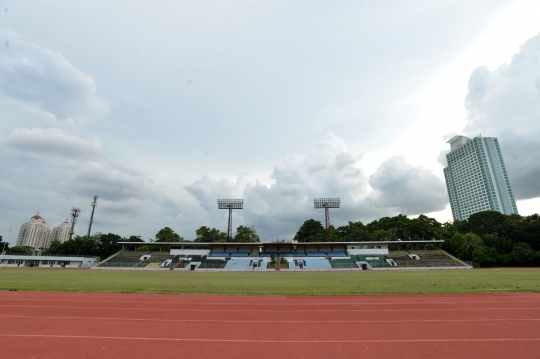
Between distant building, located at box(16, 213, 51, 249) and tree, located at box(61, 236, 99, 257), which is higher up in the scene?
A: distant building, located at box(16, 213, 51, 249)

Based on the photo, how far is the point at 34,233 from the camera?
188m

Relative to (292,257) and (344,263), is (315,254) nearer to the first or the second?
(292,257)

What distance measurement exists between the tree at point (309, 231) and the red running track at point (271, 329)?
278 ft

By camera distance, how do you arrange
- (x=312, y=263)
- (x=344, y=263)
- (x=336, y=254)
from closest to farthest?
(x=344, y=263) < (x=312, y=263) < (x=336, y=254)

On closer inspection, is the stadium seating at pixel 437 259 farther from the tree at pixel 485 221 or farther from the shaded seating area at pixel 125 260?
the shaded seating area at pixel 125 260

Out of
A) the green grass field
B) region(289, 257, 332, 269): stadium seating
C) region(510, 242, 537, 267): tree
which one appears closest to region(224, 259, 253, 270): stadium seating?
region(289, 257, 332, 269): stadium seating

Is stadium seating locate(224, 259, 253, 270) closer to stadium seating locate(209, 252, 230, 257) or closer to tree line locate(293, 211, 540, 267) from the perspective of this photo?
stadium seating locate(209, 252, 230, 257)

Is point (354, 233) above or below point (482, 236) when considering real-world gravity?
above

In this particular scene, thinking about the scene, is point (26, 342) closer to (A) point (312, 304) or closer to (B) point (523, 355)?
(A) point (312, 304)

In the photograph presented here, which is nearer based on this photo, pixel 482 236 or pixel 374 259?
pixel 374 259

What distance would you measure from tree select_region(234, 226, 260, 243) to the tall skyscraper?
11455 cm

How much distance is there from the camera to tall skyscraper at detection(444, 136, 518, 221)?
137625 mm

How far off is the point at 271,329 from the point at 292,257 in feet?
189

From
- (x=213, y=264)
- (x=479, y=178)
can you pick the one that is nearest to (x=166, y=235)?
(x=213, y=264)
